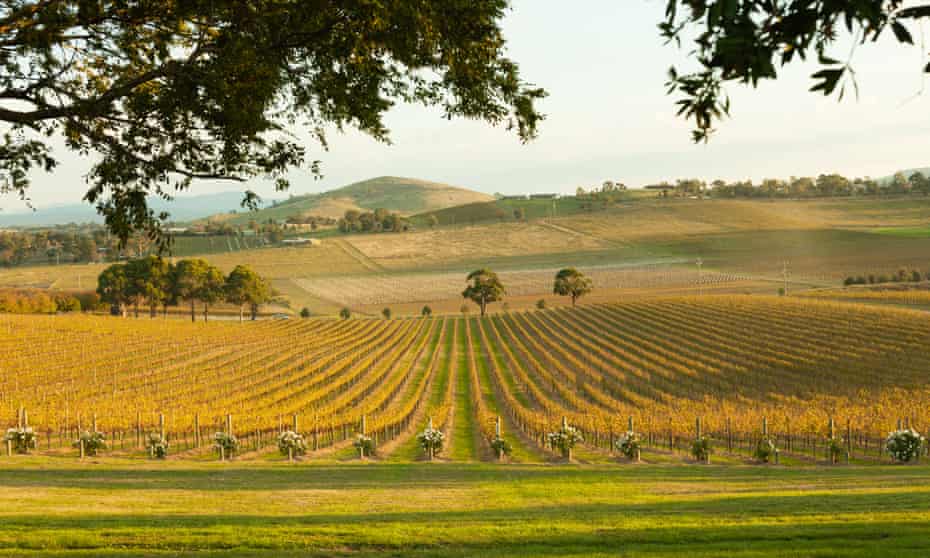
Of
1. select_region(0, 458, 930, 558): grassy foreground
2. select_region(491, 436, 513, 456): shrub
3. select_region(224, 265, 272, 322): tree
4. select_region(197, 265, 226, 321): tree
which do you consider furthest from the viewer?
select_region(224, 265, 272, 322): tree

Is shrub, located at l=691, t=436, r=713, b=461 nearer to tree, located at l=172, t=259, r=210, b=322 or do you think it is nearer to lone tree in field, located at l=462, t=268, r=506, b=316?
lone tree in field, located at l=462, t=268, r=506, b=316

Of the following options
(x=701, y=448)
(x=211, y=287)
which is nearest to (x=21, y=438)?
(x=701, y=448)

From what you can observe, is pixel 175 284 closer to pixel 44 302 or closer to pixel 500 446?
pixel 44 302

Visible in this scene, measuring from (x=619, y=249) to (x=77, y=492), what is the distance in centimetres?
15199

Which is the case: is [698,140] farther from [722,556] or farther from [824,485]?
[824,485]

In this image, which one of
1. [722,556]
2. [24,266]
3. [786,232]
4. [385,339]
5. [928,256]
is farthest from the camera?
[24,266]

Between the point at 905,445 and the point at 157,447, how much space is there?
25323 mm

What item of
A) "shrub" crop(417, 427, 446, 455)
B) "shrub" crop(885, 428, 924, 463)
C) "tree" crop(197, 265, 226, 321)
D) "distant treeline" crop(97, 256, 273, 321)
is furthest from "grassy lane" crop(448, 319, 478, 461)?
"tree" crop(197, 265, 226, 321)

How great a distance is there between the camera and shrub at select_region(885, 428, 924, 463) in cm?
2448

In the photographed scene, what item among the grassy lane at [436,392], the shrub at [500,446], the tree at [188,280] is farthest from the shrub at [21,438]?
the tree at [188,280]

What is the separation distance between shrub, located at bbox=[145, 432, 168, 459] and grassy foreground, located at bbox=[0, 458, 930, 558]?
8.10m

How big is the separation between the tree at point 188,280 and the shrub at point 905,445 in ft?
319

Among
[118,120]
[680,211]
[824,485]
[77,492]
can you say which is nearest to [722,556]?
[824,485]

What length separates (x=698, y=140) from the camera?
633 centimetres
